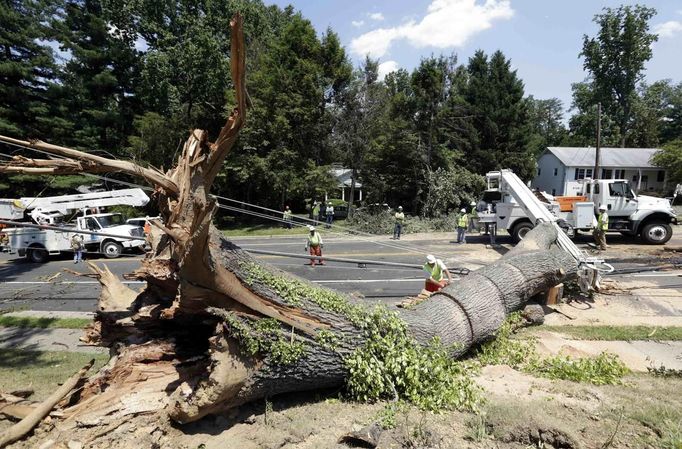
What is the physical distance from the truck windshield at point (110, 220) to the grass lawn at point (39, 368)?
429 inches

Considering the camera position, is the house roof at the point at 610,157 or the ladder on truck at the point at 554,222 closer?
the ladder on truck at the point at 554,222

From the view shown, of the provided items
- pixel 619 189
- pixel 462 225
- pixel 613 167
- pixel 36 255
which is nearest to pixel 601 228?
pixel 619 189

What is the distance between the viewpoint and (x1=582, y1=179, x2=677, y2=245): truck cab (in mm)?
15516

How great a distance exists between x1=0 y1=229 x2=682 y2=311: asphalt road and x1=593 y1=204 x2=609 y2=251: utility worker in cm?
152

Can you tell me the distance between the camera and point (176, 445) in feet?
13.5

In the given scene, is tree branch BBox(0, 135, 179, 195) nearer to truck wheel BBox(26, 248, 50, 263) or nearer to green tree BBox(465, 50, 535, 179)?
truck wheel BBox(26, 248, 50, 263)

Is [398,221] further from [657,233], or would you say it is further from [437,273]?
[437,273]

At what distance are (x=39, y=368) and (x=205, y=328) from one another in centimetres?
335

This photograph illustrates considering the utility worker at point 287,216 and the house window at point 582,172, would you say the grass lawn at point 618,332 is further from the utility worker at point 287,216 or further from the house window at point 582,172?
the house window at point 582,172

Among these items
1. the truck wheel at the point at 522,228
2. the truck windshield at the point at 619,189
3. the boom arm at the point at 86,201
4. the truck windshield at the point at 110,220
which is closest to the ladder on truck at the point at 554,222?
the truck wheel at the point at 522,228

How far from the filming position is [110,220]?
17547mm

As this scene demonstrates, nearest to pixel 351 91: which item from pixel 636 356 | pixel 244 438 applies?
pixel 636 356

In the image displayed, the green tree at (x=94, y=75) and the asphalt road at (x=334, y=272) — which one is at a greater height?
the green tree at (x=94, y=75)

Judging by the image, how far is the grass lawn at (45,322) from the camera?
836 centimetres
